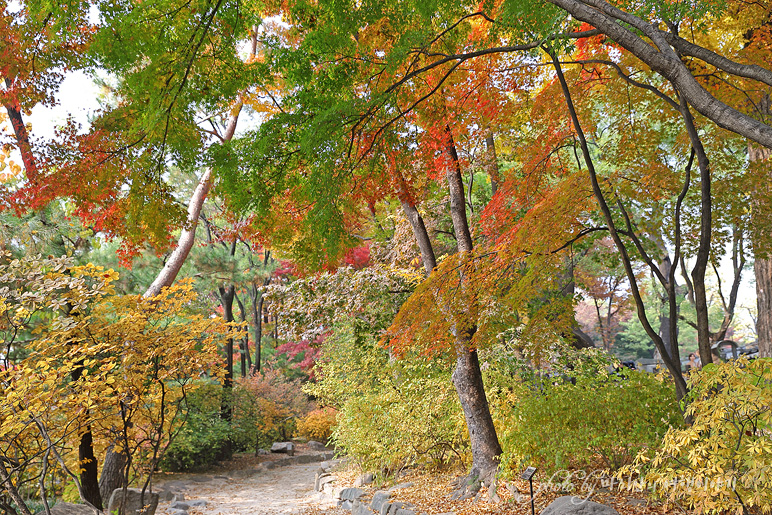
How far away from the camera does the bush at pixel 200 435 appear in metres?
11.4

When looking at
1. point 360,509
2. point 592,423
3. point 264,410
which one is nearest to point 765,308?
point 592,423

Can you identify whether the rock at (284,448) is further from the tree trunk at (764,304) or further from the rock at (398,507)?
the tree trunk at (764,304)

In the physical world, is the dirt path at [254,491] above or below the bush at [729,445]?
below

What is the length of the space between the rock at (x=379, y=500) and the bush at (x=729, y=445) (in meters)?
4.05

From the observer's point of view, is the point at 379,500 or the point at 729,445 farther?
the point at 379,500

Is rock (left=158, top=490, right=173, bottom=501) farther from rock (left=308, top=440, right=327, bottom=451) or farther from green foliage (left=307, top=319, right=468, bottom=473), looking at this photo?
rock (left=308, top=440, right=327, bottom=451)

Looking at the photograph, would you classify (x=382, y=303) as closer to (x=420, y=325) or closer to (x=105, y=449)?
(x=420, y=325)

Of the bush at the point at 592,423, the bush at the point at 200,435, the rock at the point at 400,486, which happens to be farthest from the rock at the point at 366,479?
the bush at the point at 200,435

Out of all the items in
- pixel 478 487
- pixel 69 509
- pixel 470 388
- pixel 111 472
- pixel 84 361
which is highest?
pixel 84 361

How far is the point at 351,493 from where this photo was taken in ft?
24.9

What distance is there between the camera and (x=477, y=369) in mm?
6559

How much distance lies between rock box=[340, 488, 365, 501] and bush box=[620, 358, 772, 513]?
5052 millimetres

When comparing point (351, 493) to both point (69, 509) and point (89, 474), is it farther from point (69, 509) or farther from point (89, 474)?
point (69, 509)

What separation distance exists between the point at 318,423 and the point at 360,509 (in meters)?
9.39
